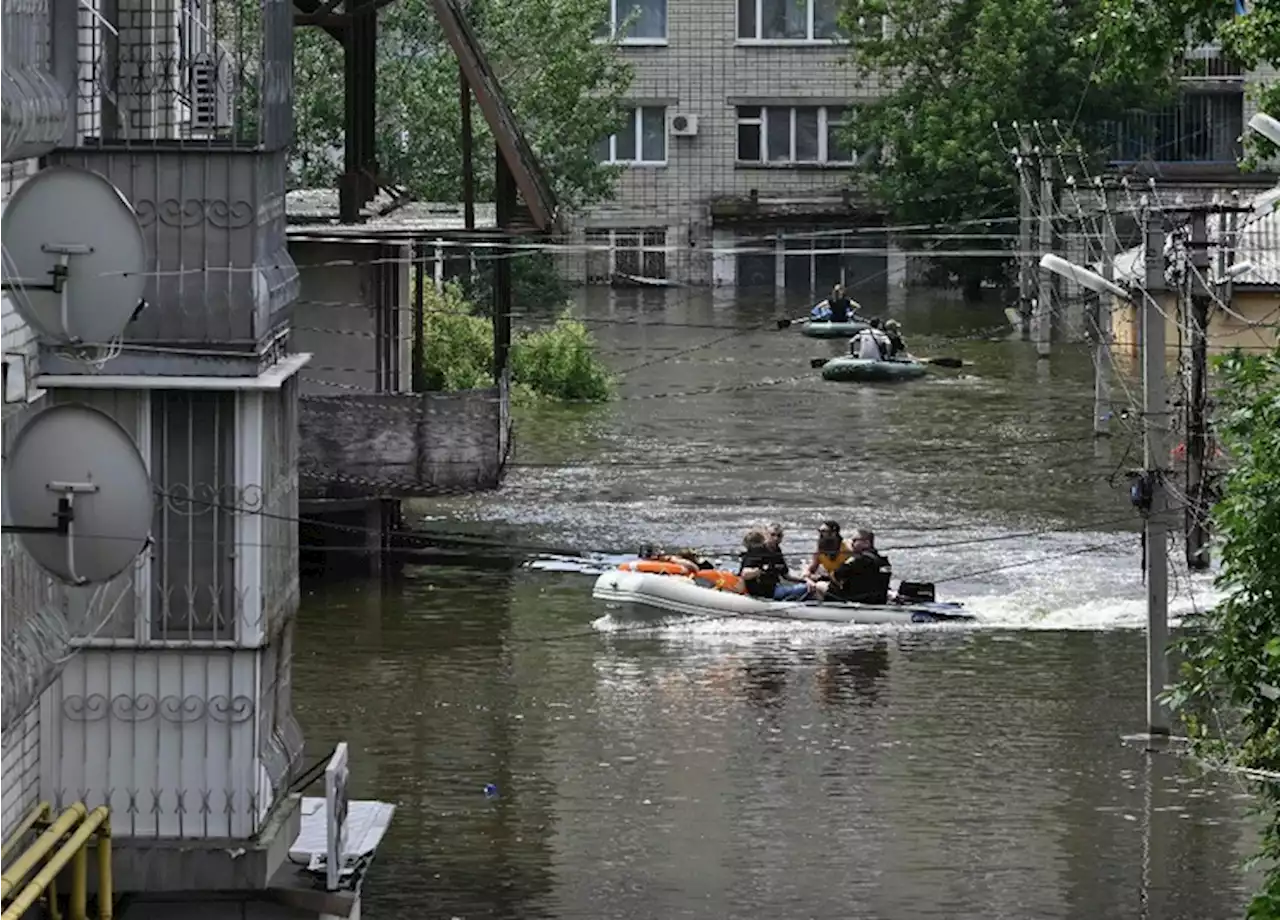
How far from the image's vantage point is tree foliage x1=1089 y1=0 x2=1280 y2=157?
22969 millimetres

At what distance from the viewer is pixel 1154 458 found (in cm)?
2553

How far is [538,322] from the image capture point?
5528cm

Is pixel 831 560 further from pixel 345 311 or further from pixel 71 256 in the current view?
pixel 71 256

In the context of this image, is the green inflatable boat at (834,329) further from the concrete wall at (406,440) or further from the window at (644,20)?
the concrete wall at (406,440)

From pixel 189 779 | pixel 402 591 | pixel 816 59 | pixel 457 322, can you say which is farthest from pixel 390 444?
pixel 816 59

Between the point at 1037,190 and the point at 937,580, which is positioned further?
the point at 1037,190

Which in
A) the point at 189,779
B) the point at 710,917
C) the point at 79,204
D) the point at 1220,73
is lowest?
the point at 710,917

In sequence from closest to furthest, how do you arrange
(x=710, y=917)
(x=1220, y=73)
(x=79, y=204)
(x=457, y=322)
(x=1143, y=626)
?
(x=79, y=204) → (x=710, y=917) → (x=1143, y=626) → (x=457, y=322) → (x=1220, y=73)

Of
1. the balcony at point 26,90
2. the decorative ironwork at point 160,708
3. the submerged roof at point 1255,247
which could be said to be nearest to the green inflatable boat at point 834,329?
the submerged roof at point 1255,247

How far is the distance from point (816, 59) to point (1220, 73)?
845 centimetres

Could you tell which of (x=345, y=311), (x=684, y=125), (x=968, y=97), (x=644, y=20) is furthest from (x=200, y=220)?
(x=644, y=20)

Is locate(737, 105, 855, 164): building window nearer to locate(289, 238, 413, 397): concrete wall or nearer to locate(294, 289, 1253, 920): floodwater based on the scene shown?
locate(294, 289, 1253, 920): floodwater

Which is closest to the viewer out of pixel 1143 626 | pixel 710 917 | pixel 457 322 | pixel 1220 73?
pixel 710 917

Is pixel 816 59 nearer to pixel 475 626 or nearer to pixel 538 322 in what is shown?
pixel 538 322
